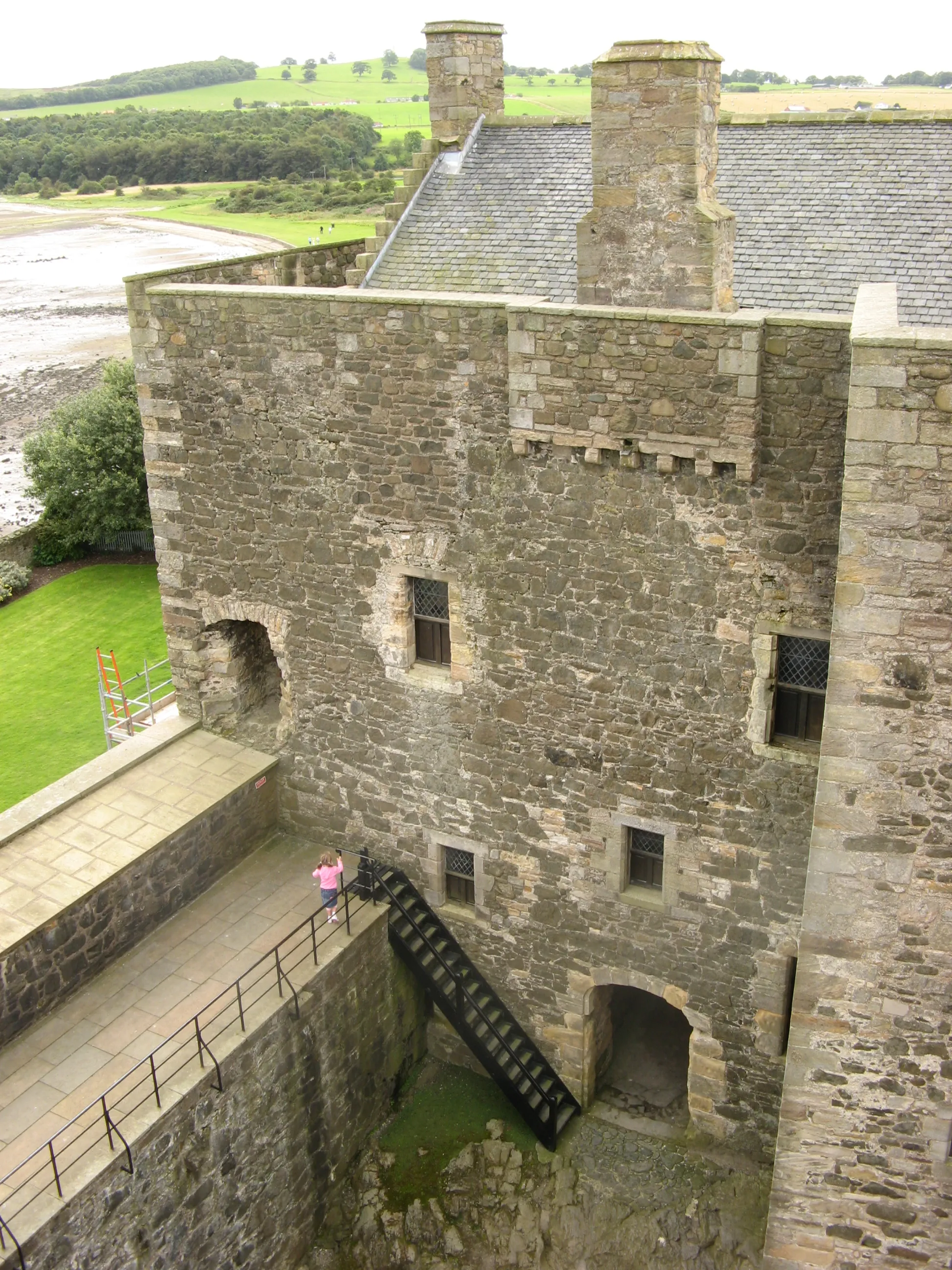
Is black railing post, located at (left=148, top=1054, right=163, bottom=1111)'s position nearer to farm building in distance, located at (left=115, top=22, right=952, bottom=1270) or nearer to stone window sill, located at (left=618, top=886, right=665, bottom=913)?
farm building in distance, located at (left=115, top=22, right=952, bottom=1270)

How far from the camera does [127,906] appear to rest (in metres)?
11.9

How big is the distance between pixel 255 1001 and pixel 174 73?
13474 cm

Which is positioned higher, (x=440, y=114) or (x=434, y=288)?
(x=440, y=114)

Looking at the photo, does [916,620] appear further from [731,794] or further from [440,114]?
[440,114]

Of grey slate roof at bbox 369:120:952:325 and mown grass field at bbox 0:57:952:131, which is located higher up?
mown grass field at bbox 0:57:952:131

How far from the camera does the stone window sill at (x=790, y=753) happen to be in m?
10.4

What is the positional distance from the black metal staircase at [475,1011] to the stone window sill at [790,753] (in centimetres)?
437

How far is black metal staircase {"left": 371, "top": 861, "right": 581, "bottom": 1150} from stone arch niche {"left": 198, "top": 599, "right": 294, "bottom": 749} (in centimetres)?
229

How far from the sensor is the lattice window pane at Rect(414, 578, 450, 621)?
1220 centimetres

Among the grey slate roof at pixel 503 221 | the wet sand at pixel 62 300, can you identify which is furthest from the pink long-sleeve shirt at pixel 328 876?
the wet sand at pixel 62 300

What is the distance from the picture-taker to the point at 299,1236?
39.1 ft

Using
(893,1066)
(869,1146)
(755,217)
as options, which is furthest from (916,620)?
(755,217)

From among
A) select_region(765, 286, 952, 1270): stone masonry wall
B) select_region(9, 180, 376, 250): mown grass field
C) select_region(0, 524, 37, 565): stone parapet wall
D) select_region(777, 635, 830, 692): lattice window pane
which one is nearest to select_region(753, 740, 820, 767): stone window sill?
select_region(777, 635, 830, 692): lattice window pane

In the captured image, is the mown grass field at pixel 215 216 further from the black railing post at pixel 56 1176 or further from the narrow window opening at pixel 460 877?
the black railing post at pixel 56 1176
